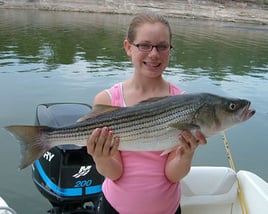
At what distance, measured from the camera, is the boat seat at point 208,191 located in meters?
3.51

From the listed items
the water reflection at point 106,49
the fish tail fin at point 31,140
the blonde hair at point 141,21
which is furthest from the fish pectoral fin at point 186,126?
the water reflection at point 106,49

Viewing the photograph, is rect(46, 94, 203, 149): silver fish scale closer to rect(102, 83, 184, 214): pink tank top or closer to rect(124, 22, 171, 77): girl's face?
rect(102, 83, 184, 214): pink tank top

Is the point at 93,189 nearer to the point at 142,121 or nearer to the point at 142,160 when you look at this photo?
the point at 142,160

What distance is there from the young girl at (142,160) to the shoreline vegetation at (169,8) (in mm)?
44671

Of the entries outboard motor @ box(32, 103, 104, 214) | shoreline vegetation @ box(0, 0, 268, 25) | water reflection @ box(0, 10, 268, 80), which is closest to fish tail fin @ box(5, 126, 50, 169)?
outboard motor @ box(32, 103, 104, 214)

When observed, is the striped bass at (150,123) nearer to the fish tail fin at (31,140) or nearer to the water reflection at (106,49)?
the fish tail fin at (31,140)

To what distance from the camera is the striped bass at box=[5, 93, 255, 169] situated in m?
2.33

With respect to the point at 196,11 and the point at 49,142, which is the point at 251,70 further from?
the point at 196,11

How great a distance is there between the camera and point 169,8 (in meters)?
50.0

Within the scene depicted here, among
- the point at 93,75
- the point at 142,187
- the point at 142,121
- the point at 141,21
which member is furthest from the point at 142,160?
the point at 93,75

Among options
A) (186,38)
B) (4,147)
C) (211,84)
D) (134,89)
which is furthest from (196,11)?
(134,89)

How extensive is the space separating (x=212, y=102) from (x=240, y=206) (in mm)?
1531

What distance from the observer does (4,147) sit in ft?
23.3

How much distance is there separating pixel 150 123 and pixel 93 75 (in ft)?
41.3
